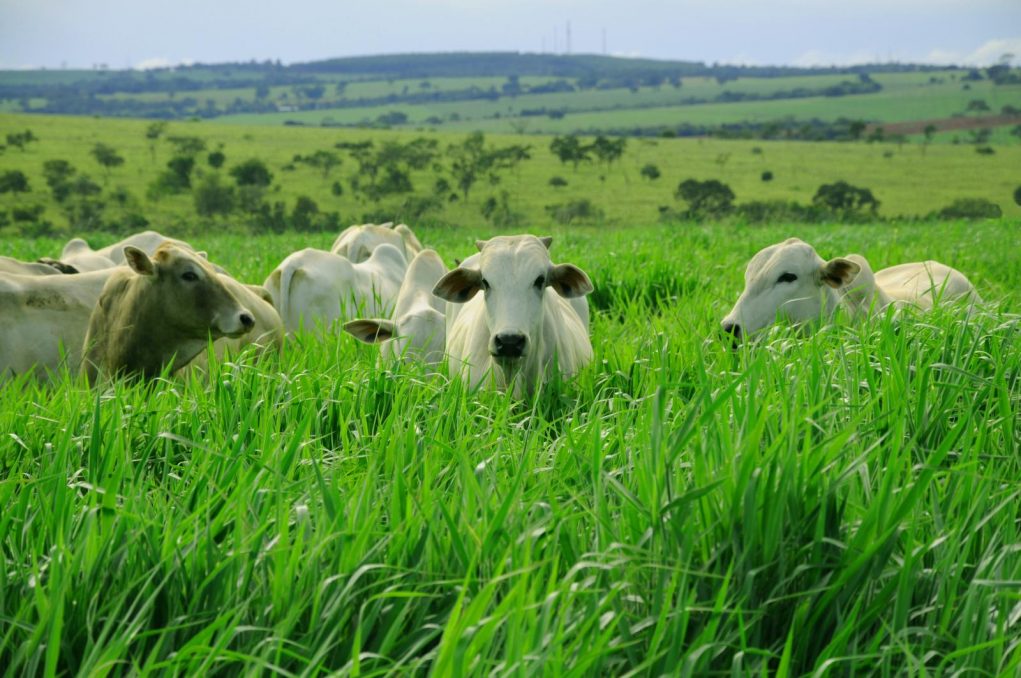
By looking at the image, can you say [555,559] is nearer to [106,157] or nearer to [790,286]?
[790,286]

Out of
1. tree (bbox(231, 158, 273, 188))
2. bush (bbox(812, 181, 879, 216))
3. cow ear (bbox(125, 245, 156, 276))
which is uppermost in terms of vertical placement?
cow ear (bbox(125, 245, 156, 276))

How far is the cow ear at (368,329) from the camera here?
6.14m

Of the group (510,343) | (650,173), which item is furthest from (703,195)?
(510,343)

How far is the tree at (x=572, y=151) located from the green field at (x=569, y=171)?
1.86ft

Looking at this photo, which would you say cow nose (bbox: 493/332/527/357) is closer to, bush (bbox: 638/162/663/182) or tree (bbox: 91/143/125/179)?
tree (bbox: 91/143/125/179)

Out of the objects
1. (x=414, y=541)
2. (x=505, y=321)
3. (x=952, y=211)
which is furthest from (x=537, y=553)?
(x=952, y=211)

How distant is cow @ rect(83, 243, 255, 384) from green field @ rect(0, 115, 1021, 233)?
132 ft

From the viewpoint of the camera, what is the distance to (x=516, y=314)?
516 cm

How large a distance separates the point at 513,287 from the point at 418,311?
1.85 meters

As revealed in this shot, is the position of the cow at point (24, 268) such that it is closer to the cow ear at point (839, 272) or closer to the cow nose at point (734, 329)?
the cow nose at point (734, 329)

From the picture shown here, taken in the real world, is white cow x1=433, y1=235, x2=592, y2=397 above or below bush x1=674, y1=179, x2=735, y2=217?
above

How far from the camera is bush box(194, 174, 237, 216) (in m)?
52.1

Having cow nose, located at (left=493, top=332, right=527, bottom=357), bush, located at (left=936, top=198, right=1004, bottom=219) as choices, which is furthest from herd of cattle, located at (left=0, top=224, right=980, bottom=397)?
bush, located at (left=936, top=198, right=1004, bottom=219)

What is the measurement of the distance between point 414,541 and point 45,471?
1.56m
